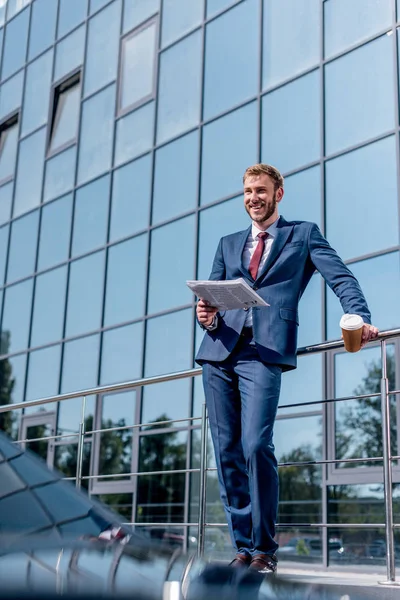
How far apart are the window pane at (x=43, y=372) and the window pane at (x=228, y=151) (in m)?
4.08

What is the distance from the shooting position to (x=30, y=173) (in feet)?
49.4

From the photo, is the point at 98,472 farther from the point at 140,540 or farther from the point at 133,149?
the point at 140,540

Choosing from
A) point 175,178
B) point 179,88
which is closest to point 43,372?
point 175,178

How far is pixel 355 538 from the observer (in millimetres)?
8891

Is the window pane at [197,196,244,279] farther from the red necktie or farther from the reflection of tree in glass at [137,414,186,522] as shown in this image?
the red necktie

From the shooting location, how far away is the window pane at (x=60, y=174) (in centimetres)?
1402

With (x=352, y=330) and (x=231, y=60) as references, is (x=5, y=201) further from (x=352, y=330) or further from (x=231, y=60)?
(x=352, y=330)

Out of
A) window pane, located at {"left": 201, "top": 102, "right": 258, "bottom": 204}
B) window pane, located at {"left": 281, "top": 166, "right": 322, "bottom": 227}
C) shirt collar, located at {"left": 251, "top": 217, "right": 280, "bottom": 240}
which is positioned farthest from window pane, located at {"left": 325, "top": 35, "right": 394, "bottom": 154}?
shirt collar, located at {"left": 251, "top": 217, "right": 280, "bottom": 240}

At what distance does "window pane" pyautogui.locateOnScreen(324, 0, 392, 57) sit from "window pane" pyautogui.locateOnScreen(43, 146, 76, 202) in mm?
5689

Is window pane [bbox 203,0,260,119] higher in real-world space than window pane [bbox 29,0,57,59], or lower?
lower

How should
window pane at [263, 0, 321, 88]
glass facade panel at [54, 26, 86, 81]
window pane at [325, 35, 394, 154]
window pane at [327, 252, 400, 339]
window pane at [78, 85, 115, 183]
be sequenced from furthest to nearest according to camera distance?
glass facade panel at [54, 26, 86, 81] < window pane at [78, 85, 115, 183] < window pane at [263, 0, 321, 88] < window pane at [325, 35, 394, 154] < window pane at [327, 252, 400, 339]

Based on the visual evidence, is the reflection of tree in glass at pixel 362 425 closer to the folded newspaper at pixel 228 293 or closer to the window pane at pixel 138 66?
the folded newspaper at pixel 228 293

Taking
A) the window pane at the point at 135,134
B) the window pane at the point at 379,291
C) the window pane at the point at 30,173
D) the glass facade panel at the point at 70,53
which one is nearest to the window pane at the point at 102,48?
the glass facade panel at the point at 70,53

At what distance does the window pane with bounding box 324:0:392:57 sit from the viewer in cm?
953
